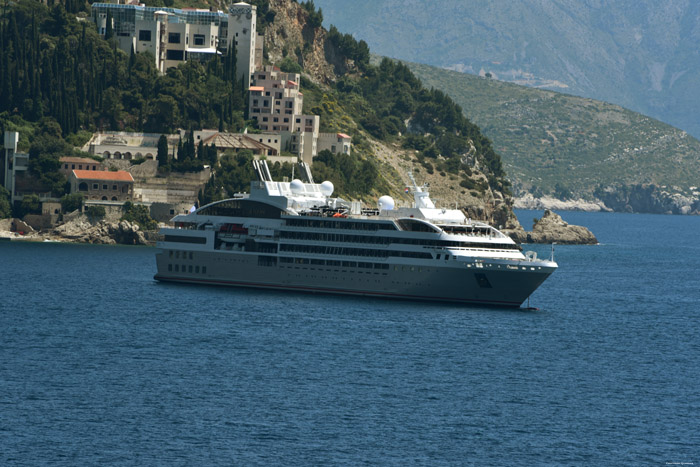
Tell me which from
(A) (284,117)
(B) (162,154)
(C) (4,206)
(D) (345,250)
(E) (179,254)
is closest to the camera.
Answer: (D) (345,250)

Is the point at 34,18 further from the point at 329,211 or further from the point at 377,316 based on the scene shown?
the point at 377,316

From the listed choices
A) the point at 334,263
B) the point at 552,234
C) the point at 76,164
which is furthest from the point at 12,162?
the point at 552,234

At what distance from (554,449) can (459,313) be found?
103ft

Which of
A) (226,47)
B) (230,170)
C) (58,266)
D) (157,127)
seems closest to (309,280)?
(58,266)

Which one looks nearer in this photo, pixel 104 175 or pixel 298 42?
pixel 104 175

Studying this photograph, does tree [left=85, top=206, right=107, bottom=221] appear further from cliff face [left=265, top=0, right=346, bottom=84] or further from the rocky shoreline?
cliff face [left=265, top=0, right=346, bottom=84]

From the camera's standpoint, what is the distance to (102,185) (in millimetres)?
132375

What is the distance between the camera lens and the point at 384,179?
164625 millimetres

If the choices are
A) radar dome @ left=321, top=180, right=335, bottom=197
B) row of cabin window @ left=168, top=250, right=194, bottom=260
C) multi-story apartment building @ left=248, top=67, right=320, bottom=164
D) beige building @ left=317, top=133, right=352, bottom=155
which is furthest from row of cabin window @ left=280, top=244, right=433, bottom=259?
beige building @ left=317, top=133, right=352, bottom=155

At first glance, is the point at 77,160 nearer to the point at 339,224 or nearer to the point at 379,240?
the point at 339,224

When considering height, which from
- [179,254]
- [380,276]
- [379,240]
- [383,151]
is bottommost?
[380,276]

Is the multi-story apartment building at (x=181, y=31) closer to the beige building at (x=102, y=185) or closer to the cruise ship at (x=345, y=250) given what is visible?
the beige building at (x=102, y=185)

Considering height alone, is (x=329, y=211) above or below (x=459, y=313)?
above

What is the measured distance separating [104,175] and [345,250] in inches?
2133
